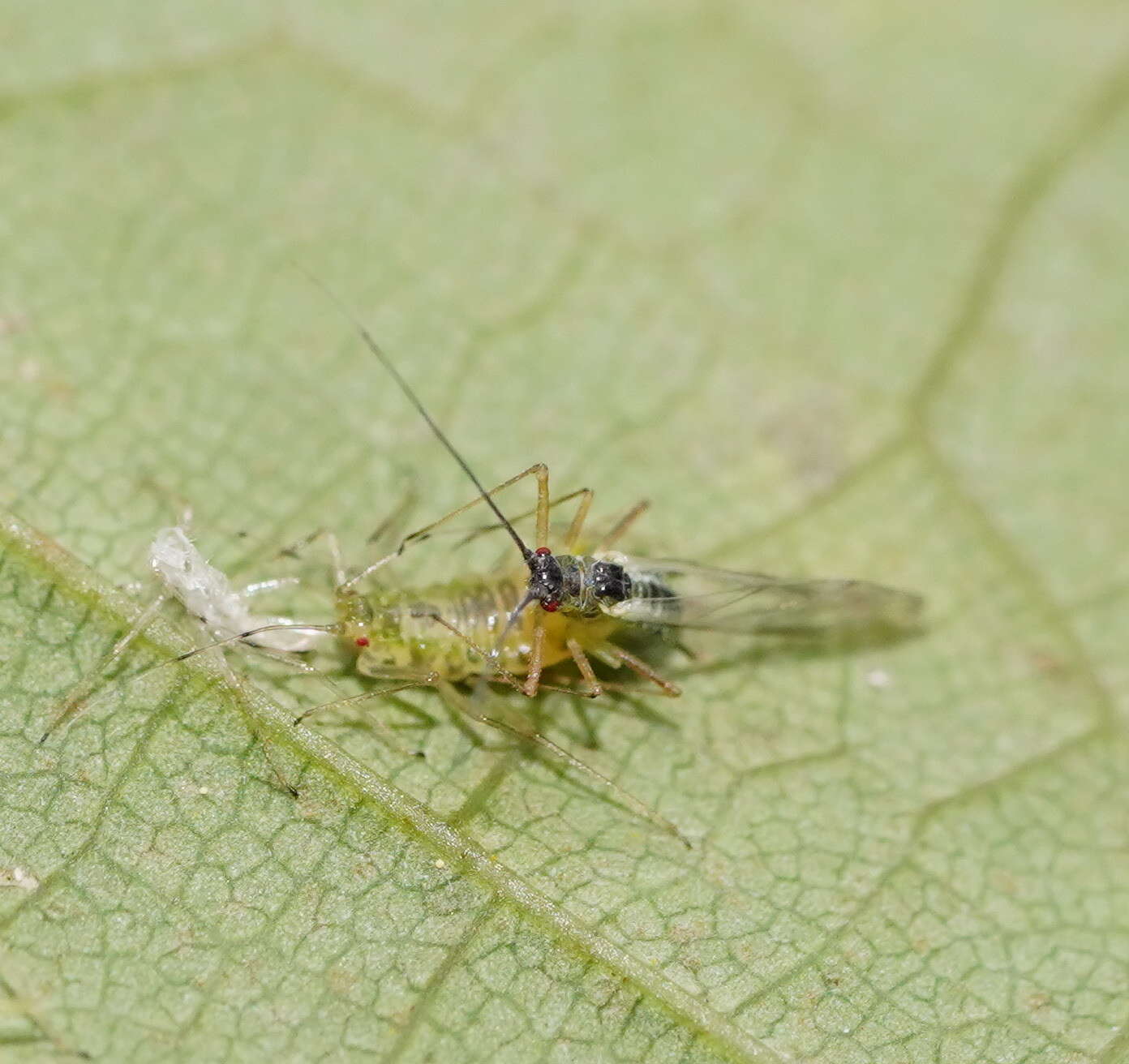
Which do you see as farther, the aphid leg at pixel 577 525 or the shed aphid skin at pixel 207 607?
the aphid leg at pixel 577 525

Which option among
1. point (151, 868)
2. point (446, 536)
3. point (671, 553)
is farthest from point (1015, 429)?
point (151, 868)

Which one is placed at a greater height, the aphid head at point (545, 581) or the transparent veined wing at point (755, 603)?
the transparent veined wing at point (755, 603)

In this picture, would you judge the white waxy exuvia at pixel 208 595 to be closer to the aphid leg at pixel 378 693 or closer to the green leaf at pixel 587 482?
the green leaf at pixel 587 482

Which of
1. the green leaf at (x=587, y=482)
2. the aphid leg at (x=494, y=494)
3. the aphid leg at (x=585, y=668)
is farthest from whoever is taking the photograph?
the aphid leg at (x=494, y=494)

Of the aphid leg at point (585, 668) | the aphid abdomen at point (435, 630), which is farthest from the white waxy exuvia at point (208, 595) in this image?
the aphid leg at point (585, 668)

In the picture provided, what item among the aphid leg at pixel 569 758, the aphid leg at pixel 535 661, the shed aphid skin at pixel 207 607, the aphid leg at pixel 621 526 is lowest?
the shed aphid skin at pixel 207 607

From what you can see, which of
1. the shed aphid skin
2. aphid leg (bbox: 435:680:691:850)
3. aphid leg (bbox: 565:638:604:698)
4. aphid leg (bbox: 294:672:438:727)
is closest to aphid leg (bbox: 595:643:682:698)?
A: aphid leg (bbox: 565:638:604:698)

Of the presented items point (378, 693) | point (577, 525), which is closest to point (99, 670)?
point (378, 693)
